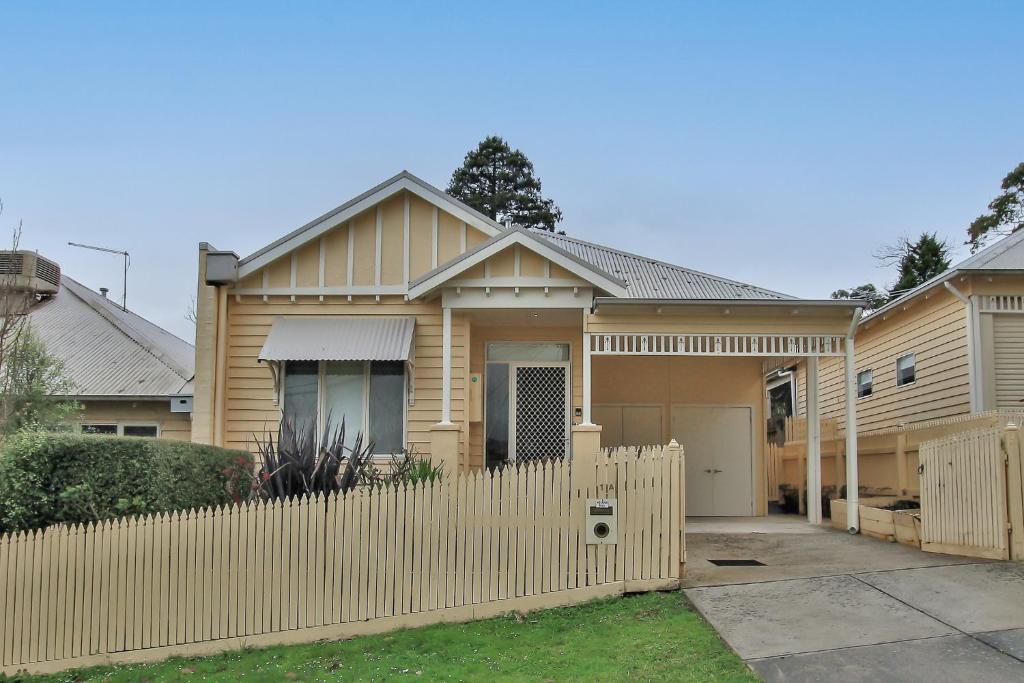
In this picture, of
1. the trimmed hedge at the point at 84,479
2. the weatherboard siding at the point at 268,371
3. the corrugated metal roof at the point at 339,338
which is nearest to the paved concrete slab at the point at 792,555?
the weatherboard siding at the point at 268,371

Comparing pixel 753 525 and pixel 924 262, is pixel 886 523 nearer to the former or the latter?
pixel 753 525

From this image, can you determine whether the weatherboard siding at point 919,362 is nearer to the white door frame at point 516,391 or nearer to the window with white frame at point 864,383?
the window with white frame at point 864,383

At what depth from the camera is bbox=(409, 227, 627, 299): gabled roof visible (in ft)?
44.2

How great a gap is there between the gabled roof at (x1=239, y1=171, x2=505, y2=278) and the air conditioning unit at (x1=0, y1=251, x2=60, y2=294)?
597 centimetres

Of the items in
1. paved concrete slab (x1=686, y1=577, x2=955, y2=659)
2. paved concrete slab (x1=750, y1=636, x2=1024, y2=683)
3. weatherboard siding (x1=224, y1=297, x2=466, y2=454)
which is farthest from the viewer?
weatherboard siding (x1=224, y1=297, x2=466, y2=454)

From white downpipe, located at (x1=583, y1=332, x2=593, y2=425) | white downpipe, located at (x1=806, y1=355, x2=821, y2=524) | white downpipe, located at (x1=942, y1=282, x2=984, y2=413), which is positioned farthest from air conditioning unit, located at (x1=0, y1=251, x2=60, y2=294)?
white downpipe, located at (x1=942, y1=282, x2=984, y2=413)

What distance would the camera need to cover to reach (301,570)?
29.9ft

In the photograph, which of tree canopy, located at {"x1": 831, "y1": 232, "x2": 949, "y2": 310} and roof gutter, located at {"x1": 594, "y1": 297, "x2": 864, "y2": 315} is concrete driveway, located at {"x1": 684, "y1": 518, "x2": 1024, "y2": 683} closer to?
roof gutter, located at {"x1": 594, "y1": 297, "x2": 864, "y2": 315}

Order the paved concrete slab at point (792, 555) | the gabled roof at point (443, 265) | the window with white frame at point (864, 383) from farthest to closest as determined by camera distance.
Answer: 1. the window with white frame at point (864, 383)
2. the gabled roof at point (443, 265)
3. the paved concrete slab at point (792, 555)

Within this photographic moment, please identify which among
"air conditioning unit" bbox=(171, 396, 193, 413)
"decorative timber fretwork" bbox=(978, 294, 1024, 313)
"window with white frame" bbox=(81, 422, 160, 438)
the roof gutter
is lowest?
"window with white frame" bbox=(81, 422, 160, 438)

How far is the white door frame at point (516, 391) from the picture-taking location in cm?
1497

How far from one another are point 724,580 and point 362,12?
935 centimetres

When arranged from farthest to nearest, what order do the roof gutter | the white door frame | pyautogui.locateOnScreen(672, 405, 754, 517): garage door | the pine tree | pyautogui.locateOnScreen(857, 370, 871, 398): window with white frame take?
1. the pine tree
2. pyautogui.locateOnScreen(857, 370, 871, 398): window with white frame
3. pyautogui.locateOnScreen(672, 405, 754, 517): garage door
4. the white door frame
5. the roof gutter

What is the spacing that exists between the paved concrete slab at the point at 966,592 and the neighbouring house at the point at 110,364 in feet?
39.0
